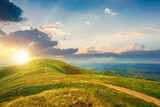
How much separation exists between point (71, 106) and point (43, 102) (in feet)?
20.9

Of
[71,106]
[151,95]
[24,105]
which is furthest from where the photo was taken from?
[151,95]

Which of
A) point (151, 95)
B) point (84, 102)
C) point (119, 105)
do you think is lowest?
point (151, 95)

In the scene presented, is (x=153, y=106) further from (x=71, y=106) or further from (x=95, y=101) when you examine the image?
(x=71, y=106)

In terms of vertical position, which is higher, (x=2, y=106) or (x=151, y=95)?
(x=2, y=106)

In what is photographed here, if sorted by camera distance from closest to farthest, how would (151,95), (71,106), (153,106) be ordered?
(71,106)
(153,106)
(151,95)

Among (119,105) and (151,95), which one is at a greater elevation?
(119,105)

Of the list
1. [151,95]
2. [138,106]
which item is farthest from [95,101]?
[151,95]

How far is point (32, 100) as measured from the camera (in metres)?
17.6

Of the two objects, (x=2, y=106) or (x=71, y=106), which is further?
(x=2, y=106)

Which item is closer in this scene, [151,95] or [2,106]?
[2,106]

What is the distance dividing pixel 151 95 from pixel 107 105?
17170 mm

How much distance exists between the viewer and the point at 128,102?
17688 mm

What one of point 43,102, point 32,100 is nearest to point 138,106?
point 43,102

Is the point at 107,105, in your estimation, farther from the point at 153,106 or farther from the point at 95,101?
the point at 153,106
